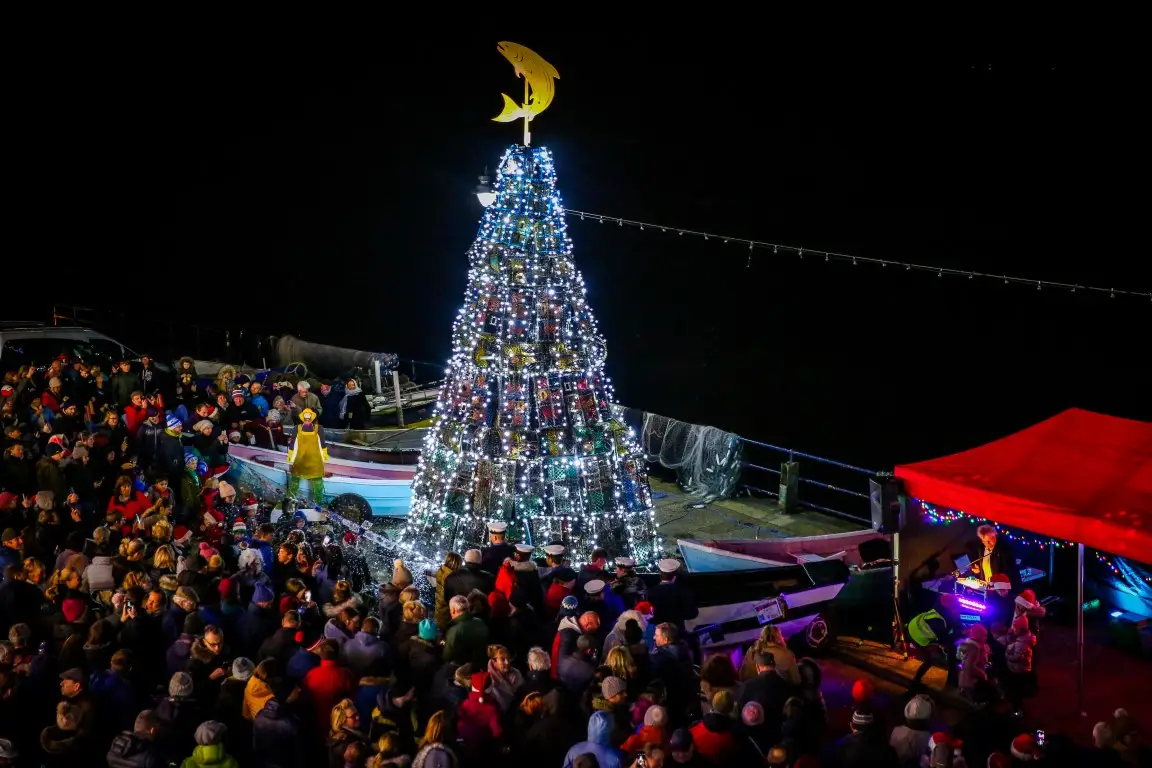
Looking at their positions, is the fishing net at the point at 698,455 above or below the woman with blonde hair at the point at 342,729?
above

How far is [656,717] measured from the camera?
640 centimetres

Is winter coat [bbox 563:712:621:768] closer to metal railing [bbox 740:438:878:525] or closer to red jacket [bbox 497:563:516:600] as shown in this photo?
red jacket [bbox 497:563:516:600]

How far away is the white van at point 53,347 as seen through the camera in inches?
728

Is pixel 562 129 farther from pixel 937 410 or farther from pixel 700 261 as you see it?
pixel 937 410

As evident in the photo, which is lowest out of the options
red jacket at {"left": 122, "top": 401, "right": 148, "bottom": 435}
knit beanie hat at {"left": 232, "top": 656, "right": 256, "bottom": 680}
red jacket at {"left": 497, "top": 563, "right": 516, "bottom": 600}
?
knit beanie hat at {"left": 232, "top": 656, "right": 256, "bottom": 680}

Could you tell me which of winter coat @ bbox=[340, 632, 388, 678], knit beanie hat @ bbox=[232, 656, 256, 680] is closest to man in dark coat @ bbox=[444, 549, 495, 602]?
winter coat @ bbox=[340, 632, 388, 678]

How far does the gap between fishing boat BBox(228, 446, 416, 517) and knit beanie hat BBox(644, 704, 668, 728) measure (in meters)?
7.74

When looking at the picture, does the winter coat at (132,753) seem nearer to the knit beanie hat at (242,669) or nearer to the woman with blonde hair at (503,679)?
the knit beanie hat at (242,669)

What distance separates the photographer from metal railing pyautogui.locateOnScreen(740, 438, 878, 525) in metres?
14.2

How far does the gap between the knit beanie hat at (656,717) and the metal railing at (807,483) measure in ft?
23.2

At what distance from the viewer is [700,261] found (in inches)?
1893

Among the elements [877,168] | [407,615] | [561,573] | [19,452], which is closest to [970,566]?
[561,573]

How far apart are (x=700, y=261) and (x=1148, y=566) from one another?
39091 millimetres

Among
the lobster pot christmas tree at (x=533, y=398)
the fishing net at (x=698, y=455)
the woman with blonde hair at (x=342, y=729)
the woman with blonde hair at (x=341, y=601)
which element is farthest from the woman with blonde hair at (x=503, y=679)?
the fishing net at (x=698, y=455)
